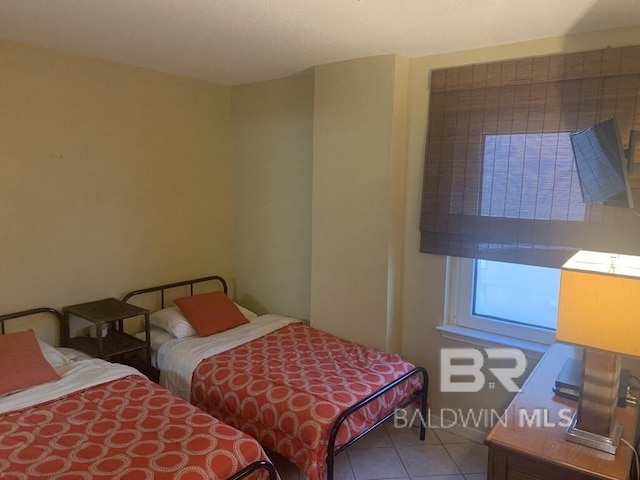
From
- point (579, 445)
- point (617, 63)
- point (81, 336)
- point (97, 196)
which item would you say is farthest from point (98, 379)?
point (617, 63)

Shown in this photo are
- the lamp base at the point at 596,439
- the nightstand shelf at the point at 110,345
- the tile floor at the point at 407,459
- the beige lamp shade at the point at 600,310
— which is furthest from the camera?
the nightstand shelf at the point at 110,345

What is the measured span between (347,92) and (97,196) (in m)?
1.76

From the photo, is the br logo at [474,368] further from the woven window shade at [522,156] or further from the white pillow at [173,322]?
the white pillow at [173,322]

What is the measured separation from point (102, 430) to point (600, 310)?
6.46 feet

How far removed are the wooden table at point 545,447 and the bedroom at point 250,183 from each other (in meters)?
0.98

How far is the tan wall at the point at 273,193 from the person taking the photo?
346 centimetres

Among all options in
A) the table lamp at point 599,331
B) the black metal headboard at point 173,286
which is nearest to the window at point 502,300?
the table lamp at point 599,331

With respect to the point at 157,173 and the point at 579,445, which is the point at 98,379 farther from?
the point at 579,445

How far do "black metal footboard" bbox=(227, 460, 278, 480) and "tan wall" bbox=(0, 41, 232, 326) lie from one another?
6.02 ft

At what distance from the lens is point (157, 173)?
3.39 m

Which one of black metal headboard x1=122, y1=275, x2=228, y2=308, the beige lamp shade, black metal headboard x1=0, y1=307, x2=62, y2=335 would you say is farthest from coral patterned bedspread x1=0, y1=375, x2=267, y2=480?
the beige lamp shade

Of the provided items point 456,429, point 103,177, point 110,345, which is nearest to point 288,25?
point 103,177

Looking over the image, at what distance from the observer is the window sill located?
2.63 meters

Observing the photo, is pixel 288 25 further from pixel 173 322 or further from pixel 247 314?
pixel 247 314
